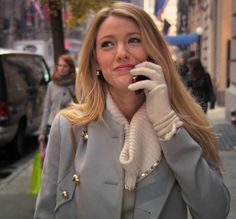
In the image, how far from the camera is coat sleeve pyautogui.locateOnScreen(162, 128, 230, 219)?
76.1 inches

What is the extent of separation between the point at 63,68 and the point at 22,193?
178 centimetres

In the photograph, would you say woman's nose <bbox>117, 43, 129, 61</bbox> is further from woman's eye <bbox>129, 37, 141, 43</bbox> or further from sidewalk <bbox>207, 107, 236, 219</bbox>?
sidewalk <bbox>207, 107, 236, 219</bbox>

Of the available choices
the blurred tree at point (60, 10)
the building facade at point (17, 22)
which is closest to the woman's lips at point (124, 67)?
the blurred tree at point (60, 10)

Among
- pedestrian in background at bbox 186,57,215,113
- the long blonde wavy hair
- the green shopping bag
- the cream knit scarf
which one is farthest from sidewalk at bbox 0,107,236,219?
the cream knit scarf

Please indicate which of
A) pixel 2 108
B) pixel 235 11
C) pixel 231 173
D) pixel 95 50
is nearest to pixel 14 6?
pixel 235 11

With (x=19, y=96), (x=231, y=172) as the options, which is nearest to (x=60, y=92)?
(x=231, y=172)

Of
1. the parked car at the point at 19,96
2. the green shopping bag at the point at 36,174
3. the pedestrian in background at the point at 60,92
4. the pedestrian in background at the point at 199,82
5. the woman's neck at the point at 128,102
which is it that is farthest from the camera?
the pedestrian in background at the point at 199,82

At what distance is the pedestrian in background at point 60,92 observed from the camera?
21.5ft

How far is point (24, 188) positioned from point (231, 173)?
286 centimetres

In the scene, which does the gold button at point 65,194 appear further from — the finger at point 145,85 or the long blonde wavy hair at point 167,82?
the finger at point 145,85

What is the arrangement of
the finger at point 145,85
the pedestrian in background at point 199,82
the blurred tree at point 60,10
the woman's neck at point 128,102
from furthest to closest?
the blurred tree at point 60,10, the pedestrian in background at point 199,82, the woman's neck at point 128,102, the finger at point 145,85

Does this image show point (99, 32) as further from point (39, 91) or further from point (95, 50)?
point (39, 91)

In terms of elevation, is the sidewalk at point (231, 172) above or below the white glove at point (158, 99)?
below

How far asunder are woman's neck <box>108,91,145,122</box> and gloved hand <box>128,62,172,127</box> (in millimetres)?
172
